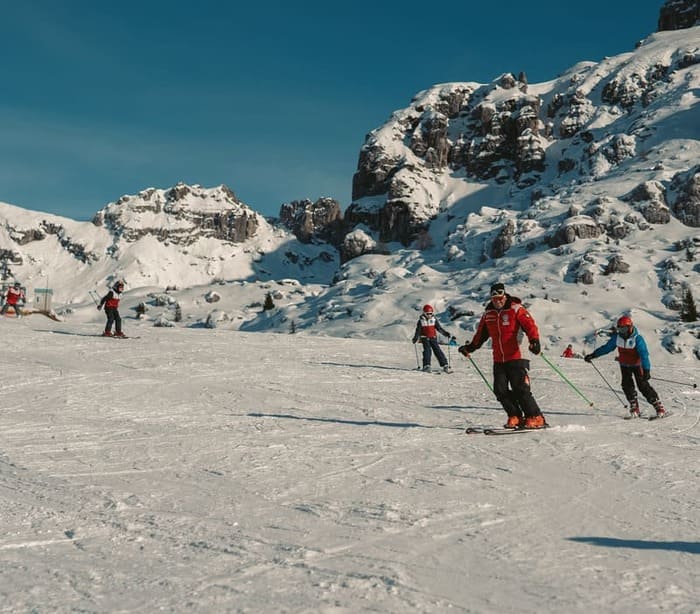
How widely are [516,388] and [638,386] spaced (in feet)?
10.8

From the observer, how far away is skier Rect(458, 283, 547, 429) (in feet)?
27.2

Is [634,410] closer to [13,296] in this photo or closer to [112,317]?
[112,317]

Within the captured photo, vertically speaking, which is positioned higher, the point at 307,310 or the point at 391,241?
the point at 391,241

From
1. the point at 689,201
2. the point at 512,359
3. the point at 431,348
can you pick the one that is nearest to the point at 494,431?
the point at 512,359

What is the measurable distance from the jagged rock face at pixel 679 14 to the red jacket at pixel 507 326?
672 feet

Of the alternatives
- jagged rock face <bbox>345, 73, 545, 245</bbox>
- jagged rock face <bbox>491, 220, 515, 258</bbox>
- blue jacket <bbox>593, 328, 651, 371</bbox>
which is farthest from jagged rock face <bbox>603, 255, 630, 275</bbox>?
jagged rock face <bbox>345, 73, 545, 245</bbox>

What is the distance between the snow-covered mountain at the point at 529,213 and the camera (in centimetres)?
6128

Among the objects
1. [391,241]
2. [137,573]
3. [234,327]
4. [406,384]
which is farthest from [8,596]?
[391,241]

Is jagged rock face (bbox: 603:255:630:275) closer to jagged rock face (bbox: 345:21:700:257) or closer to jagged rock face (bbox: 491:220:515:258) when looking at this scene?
jagged rock face (bbox: 491:220:515:258)

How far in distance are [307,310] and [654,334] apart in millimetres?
41980

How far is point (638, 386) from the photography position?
405 inches

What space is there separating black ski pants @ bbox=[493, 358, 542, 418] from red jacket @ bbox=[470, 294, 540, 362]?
4.4 inches

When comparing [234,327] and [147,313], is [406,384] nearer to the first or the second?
[234,327]

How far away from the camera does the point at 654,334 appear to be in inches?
1930
